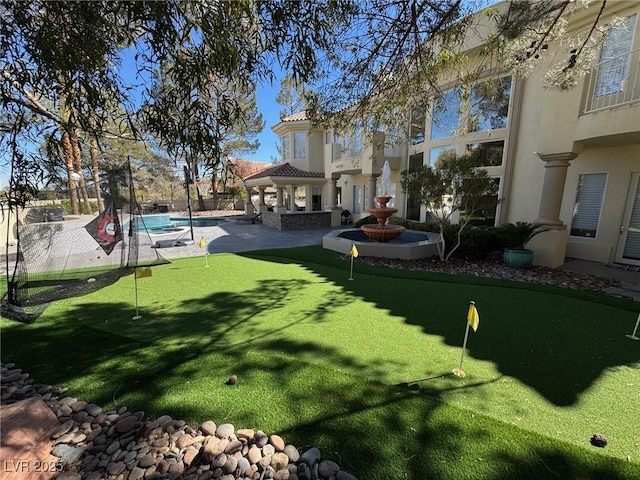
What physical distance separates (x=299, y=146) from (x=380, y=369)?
2025cm

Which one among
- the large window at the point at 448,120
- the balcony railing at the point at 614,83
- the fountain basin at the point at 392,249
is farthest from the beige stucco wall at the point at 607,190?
the large window at the point at 448,120

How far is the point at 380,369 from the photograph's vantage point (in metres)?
3.43

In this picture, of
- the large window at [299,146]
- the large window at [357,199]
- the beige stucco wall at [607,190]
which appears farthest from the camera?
the large window at [299,146]

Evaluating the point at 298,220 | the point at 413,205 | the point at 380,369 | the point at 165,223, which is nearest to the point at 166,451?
the point at 380,369

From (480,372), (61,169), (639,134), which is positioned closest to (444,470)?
(480,372)

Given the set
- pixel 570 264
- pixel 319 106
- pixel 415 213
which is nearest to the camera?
pixel 319 106

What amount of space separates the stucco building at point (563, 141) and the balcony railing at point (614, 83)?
0.02 metres

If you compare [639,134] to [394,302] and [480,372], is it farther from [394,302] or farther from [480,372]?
[480,372]

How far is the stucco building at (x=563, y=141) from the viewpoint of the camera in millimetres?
6696

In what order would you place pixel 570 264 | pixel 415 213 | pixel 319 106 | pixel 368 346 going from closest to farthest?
pixel 368 346 < pixel 319 106 < pixel 570 264 < pixel 415 213

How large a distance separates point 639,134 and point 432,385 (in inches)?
321

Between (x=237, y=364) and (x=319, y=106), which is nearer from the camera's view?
(x=237, y=364)

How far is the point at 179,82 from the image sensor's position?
2.65 m

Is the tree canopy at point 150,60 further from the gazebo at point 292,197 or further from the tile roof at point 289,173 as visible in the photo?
the tile roof at point 289,173
